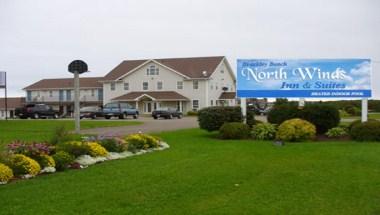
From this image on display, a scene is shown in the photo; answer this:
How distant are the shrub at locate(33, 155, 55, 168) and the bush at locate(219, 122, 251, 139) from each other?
11147 millimetres

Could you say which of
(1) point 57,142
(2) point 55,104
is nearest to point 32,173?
(1) point 57,142

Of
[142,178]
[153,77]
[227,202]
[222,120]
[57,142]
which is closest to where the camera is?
[227,202]

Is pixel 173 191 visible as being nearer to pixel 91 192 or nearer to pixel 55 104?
pixel 91 192

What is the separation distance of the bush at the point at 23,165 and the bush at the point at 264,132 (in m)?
12.0

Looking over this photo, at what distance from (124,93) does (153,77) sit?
5.03 meters

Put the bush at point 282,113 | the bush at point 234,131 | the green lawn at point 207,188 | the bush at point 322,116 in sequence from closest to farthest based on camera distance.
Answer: the green lawn at point 207,188
the bush at point 234,131
the bush at point 322,116
the bush at point 282,113

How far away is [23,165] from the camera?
9.77 metres

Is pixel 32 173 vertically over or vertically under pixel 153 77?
under

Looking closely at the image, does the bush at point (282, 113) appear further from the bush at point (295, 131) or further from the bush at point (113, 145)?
the bush at point (113, 145)

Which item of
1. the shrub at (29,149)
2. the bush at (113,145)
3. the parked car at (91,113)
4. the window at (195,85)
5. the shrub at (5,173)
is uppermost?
the window at (195,85)

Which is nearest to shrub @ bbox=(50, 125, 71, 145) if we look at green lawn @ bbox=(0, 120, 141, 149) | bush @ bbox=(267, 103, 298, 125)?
green lawn @ bbox=(0, 120, 141, 149)

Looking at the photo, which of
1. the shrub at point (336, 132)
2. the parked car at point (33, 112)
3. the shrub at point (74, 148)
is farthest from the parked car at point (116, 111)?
the shrub at point (74, 148)

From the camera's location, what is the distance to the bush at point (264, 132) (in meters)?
20.4

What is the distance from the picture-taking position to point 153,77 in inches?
2790
